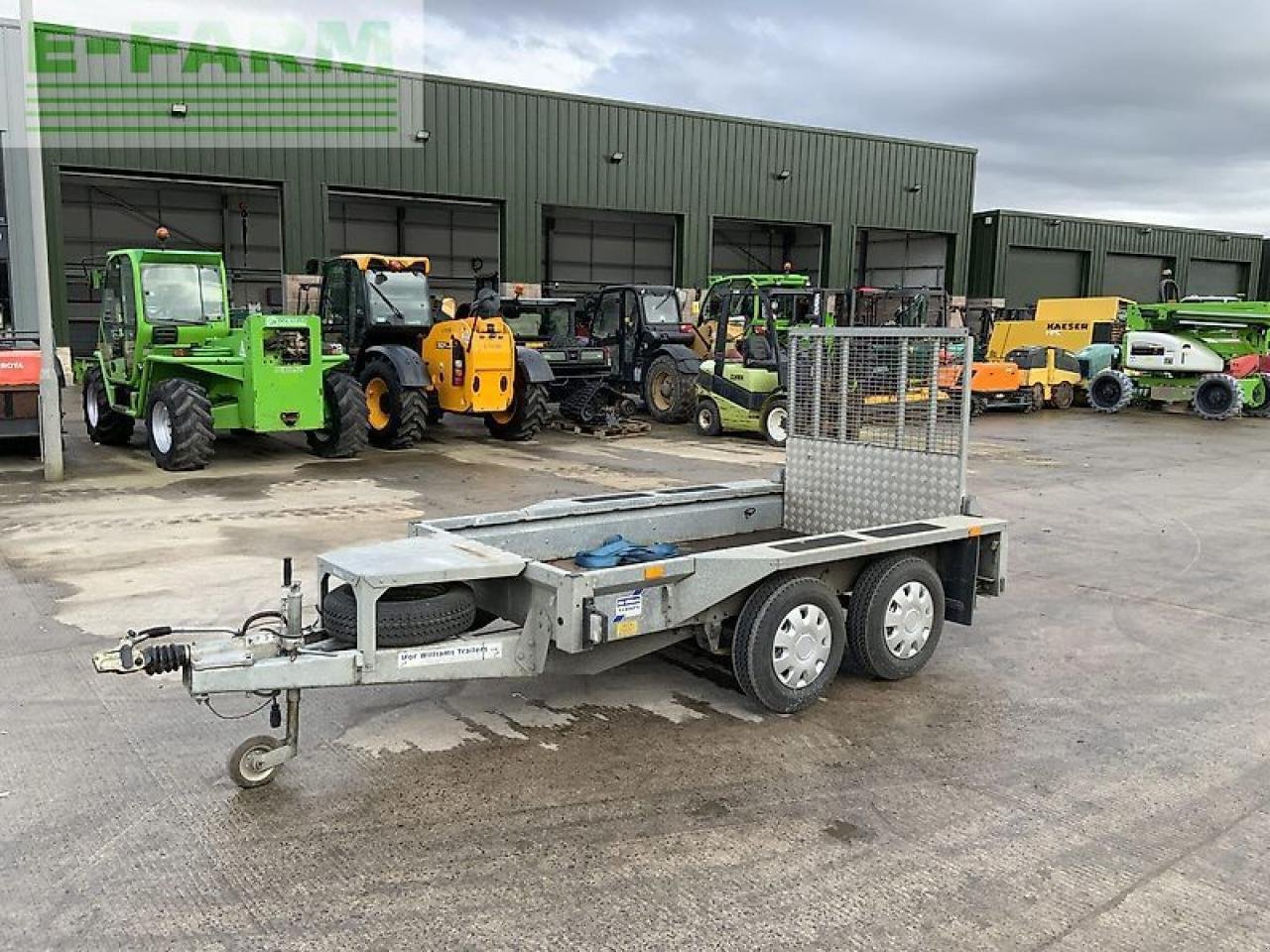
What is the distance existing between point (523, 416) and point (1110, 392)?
13866 mm

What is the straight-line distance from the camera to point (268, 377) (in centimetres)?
1206

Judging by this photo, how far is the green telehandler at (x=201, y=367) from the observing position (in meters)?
11.9

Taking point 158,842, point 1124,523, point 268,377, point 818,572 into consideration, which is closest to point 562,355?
point 268,377

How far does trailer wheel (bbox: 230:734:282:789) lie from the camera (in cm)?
400

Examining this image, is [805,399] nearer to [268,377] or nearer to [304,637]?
[304,637]

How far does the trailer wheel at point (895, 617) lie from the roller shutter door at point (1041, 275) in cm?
3493

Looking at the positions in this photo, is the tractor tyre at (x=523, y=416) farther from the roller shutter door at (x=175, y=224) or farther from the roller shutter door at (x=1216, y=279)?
the roller shutter door at (x=1216, y=279)

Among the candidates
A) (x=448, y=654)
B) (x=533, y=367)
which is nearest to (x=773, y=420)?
(x=533, y=367)

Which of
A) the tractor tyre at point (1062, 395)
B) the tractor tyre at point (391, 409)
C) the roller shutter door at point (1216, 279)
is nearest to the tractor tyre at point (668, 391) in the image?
the tractor tyre at point (391, 409)

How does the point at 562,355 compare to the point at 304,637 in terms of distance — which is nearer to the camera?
the point at 304,637

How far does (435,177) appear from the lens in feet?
82.5

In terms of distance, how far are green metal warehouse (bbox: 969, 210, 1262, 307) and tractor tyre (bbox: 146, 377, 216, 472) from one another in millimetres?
30957

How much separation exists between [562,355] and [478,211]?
65.6 feet

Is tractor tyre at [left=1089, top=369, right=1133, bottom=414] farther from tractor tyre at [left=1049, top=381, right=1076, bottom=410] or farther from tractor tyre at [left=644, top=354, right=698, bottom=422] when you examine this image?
tractor tyre at [left=644, top=354, right=698, bottom=422]
